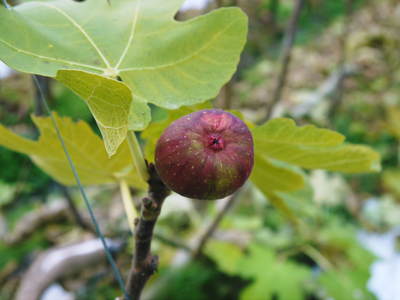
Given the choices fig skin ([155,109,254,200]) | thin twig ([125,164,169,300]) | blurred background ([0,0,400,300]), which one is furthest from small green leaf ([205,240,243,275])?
fig skin ([155,109,254,200])

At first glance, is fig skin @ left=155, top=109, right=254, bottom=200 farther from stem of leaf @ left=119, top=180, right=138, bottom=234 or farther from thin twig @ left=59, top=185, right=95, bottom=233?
thin twig @ left=59, top=185, right=95, bottom=233

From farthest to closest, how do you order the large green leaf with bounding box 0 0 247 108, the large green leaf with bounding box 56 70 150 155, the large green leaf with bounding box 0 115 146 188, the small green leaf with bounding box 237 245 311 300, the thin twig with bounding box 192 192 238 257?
the small green leaf with bounding box 237 245 311 300, the thin twig with bounding box 192 192 238 257, the large green leaf with bounding box 0 115 146 188, the large green leaf with bounding box 0 0 247 108, the large green leaf with bounding box 56 70 150 155

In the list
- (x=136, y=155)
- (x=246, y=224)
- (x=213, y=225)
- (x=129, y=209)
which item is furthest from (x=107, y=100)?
(x=246, y=224)

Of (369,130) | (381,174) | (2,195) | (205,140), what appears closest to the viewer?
(205,140)

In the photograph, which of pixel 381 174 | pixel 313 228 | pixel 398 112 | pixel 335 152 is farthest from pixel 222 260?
pixel 398 112

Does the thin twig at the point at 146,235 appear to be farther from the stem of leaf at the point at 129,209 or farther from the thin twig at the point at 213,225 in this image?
the thin twig at the point at 213,225

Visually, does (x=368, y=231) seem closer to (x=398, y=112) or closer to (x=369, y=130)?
(x=369, y=130)

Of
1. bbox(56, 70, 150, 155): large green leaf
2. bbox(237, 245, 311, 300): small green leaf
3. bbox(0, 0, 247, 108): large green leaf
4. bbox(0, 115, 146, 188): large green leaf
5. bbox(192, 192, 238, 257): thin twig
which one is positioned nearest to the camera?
bbox(56, 70, 150, 155): large green leaf
